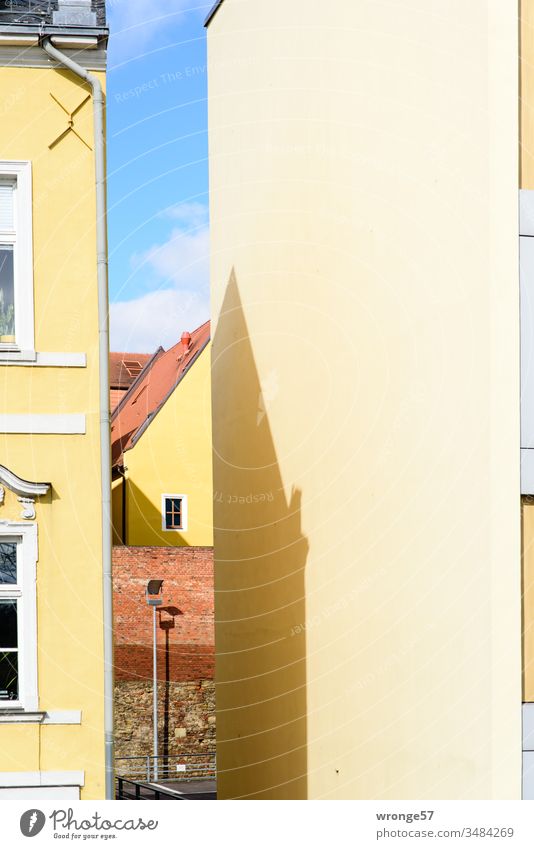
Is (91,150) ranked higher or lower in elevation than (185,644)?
higher

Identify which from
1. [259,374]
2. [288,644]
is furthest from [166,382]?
[288,644]

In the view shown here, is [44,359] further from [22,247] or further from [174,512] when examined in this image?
[174,512]

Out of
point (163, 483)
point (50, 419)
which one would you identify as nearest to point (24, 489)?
point (50, 419)

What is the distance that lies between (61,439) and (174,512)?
20.0m

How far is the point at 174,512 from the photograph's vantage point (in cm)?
3073

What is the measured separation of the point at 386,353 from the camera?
13016 millimetres

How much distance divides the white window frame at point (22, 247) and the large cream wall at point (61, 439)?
2.2 inches

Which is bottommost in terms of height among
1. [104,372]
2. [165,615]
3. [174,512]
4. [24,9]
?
[165,615]

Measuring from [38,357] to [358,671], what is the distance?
15.7ft

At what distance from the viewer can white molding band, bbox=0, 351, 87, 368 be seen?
35.4 ft

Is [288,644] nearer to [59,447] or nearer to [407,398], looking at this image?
[407,398]

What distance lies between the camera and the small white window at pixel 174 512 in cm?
Answer: 3058

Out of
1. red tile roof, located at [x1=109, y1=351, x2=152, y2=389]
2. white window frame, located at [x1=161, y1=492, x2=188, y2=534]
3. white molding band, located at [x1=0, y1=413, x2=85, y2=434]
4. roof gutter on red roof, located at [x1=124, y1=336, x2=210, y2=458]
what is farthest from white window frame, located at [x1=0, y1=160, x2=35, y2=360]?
red tile roof, located at [x1=109, y1=351, x2=152, y2=389]

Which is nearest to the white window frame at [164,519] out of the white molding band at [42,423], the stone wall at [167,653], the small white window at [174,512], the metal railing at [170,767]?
the small white window at [174,512]
